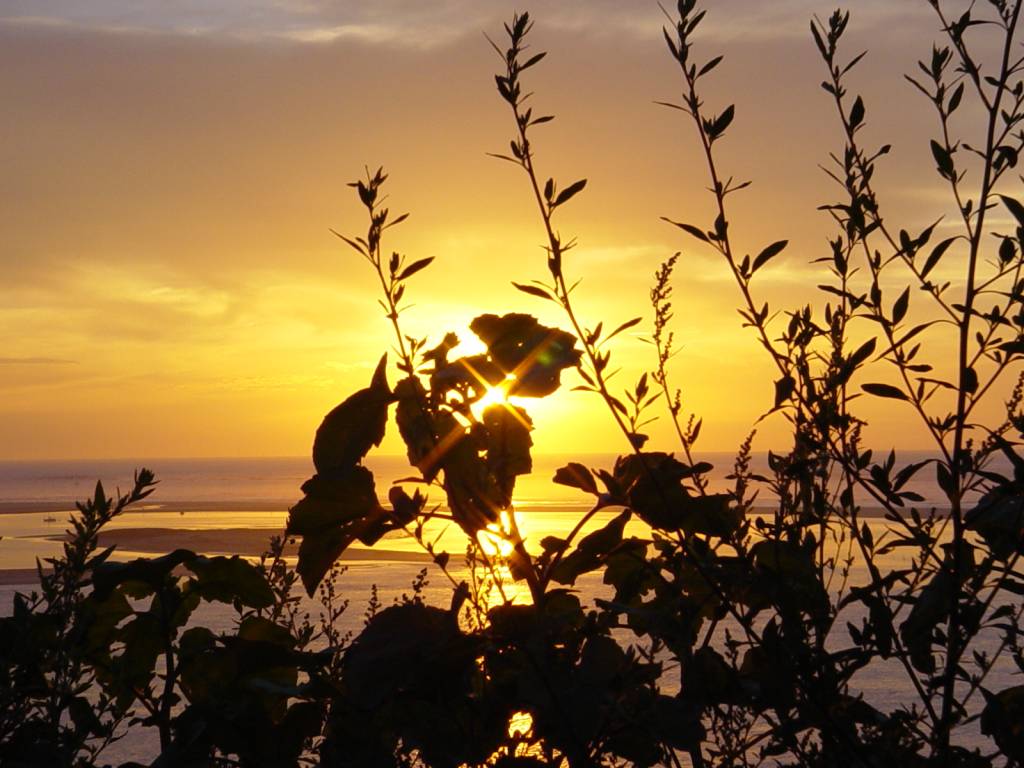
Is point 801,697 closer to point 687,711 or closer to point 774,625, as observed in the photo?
point 774,625

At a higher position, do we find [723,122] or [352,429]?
[723,122]

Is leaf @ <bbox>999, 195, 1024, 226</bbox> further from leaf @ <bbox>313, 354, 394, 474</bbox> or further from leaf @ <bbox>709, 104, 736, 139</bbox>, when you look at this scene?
leaf @ <bbox>313, 354, 394, 474</bbox>

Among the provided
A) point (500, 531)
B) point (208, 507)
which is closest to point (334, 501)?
point (500, 531)

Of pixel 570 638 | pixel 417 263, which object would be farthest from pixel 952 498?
pixel 417 263

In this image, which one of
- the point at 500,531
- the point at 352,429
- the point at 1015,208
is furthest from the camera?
the point at 1015,208

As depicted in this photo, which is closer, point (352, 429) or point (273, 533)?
point (352, 429)

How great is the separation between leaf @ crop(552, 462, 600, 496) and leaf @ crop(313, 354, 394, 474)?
0.30m

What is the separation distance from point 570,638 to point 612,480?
0.25 meters

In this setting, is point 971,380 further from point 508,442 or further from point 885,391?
point 508,442

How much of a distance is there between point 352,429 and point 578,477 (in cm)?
37

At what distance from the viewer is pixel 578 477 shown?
1669 millimetres

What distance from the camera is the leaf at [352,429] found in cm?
152

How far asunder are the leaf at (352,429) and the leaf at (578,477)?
295 mm

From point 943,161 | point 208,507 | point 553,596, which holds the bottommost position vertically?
point 208,507
